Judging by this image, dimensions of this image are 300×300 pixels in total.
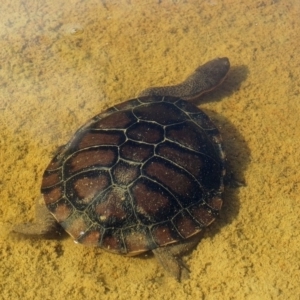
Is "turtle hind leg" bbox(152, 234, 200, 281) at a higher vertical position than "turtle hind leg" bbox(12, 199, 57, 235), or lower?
lower

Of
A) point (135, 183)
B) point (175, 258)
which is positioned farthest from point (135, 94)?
point (175, 258)

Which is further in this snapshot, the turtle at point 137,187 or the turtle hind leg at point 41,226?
the turtle hind leg at point 41,226

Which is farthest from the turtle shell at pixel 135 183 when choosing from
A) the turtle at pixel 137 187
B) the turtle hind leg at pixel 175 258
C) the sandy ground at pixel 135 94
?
the sandy ground at pixel 135 94

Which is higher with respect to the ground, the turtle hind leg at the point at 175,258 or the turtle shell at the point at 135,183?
the turtle shell at the point at 135,183

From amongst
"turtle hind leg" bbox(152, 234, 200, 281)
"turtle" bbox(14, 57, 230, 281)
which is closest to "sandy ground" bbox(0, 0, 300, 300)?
"turtle hind leg" bbox(152, 234, 200, 281)

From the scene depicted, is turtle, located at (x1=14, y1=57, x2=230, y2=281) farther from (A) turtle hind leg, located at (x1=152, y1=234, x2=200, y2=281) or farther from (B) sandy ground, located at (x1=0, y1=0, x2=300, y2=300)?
(B) sandy ground, located at (x1=0, y1=0, x2=300, y2=300)

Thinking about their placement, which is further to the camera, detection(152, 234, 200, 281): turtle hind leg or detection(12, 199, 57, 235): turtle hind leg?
detection(12, 199, 57, 235): turtle hind leg

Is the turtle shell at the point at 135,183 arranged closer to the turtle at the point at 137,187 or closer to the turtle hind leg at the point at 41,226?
the turtle at the point at 137,187
